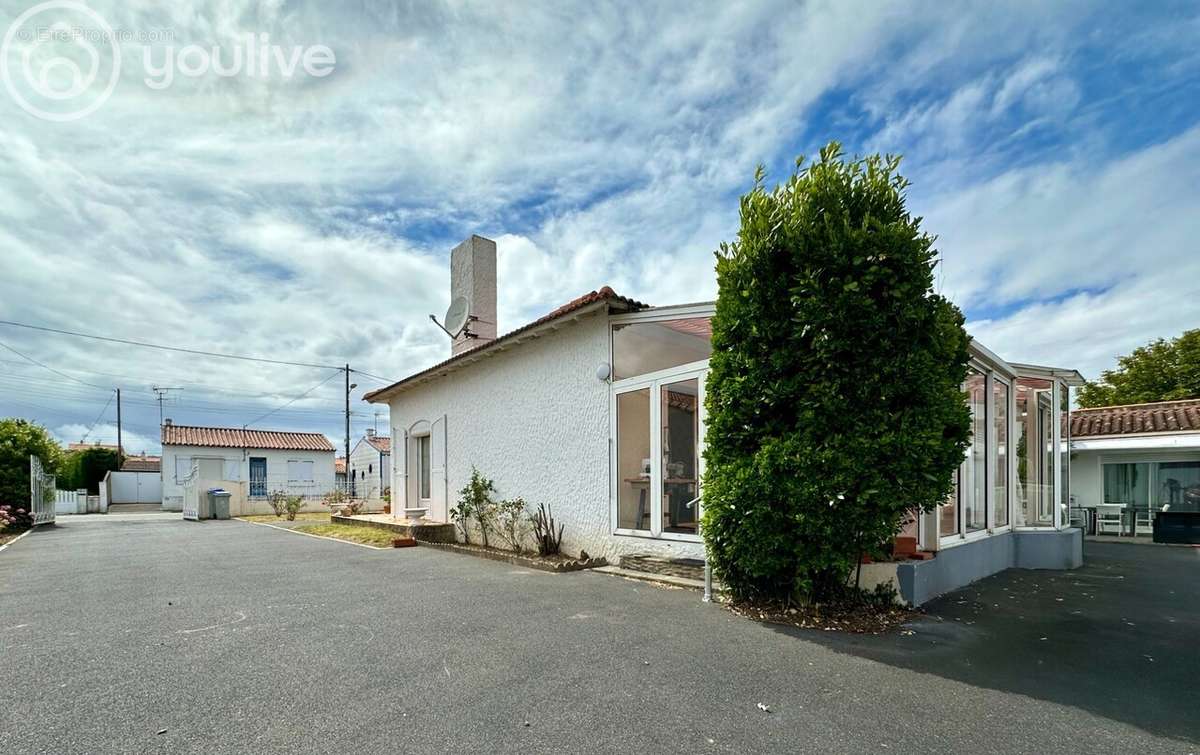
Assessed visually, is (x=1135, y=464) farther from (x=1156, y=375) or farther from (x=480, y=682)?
(x=480, y=682)

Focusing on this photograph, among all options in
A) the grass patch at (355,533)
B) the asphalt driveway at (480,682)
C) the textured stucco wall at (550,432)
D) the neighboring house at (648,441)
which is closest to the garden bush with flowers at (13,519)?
the grass patch at (355,533)

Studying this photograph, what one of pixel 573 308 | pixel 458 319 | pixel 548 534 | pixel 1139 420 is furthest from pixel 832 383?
pixel 1139 420

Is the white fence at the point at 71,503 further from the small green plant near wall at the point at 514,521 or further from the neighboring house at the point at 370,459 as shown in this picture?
the small green plant near wall at the point at 514,521

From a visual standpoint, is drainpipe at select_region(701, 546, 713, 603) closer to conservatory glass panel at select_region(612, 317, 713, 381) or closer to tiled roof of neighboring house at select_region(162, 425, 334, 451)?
conservatory glass panel at select_region(612, 317, 713, 381)

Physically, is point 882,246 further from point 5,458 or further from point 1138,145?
point 5,458

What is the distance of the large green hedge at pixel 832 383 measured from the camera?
5.00 metres

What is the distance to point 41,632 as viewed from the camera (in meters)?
4.92

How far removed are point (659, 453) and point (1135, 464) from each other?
1659 cm

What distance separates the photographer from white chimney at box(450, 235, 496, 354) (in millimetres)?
14398

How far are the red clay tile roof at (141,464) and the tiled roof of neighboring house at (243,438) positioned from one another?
32.1 feet

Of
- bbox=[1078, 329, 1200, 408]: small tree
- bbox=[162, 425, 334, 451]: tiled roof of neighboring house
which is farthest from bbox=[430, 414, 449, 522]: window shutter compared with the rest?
bbox=[1078, 329, 1200, 408]: small tree

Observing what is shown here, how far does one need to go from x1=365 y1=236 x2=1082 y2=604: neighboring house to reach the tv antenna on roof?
225 cm

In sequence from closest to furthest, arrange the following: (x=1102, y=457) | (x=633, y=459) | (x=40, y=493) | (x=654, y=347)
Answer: (x=633, y=459) < (x=654, y=347) < (x=40, y=493) < (x=1102, y=457)

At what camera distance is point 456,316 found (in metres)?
14.7
